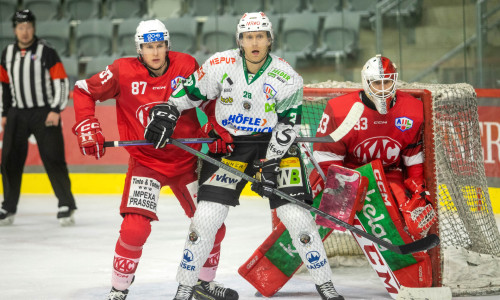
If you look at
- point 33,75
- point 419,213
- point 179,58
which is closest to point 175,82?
point 179,58

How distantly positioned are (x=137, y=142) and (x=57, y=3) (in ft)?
17.0

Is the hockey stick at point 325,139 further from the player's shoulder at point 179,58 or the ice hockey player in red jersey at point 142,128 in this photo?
the player's shoulder at point 179,58

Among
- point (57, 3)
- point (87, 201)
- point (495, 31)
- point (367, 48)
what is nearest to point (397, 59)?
point (367, 48)

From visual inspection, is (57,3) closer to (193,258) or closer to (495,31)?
(495,31)

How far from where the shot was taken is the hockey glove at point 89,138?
335cm

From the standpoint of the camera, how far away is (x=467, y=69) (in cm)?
657

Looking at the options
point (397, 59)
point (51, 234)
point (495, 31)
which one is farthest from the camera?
point (397, 59)

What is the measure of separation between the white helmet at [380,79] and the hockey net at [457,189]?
0.74 feet

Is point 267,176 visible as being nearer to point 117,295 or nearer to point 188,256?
point 188,256

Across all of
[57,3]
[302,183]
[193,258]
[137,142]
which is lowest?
[193,258]

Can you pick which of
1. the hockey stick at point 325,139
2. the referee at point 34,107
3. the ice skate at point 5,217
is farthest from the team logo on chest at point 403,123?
the ice skate at point 5,217

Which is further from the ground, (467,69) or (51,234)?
(467,69)

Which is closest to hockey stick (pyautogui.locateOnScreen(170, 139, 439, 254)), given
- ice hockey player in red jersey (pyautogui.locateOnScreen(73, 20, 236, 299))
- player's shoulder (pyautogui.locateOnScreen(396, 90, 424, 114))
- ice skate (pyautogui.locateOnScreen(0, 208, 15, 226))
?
ice hockey player in red jersey (pyautogui.locateOnScreen(73, 20, 236, 299))

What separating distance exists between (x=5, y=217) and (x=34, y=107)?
0.76 metres
